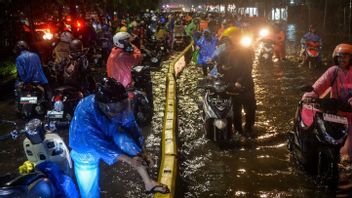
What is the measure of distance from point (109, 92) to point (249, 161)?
3638mm

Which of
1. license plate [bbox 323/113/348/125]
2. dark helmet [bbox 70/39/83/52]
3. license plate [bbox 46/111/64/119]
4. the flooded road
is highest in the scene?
dark helmet [bbox 70/39/83/52]

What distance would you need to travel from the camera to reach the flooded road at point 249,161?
533 cm

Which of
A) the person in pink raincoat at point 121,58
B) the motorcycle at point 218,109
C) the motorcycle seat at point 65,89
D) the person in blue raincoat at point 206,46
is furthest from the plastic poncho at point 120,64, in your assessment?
the person in blue raincoat at point 206,46

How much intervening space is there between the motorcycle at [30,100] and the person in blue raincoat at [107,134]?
207 inches

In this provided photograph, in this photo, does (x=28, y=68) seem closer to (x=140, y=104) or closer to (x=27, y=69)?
(x=27, y=69)

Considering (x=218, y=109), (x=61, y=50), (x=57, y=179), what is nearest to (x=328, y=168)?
(x=218, y=109)

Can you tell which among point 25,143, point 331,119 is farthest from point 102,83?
point 331,119

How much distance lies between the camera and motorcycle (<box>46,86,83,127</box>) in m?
7.85

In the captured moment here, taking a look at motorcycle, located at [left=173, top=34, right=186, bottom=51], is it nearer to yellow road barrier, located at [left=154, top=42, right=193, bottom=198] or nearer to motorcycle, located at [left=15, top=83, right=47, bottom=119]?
yellow road barrier, located at [left=154, top=42, right=193, bottom=198]

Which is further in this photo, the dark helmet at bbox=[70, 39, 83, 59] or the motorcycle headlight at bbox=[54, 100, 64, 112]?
the dark helmet at bbox=[70, 39, 83, 59]

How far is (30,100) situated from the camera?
8492mm

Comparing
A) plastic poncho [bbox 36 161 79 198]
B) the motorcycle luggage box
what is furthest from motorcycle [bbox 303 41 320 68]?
plastic poncho [bbox 36 161 79 198]

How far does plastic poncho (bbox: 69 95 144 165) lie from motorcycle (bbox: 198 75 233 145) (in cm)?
339

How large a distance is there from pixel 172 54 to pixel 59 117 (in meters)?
13.9
